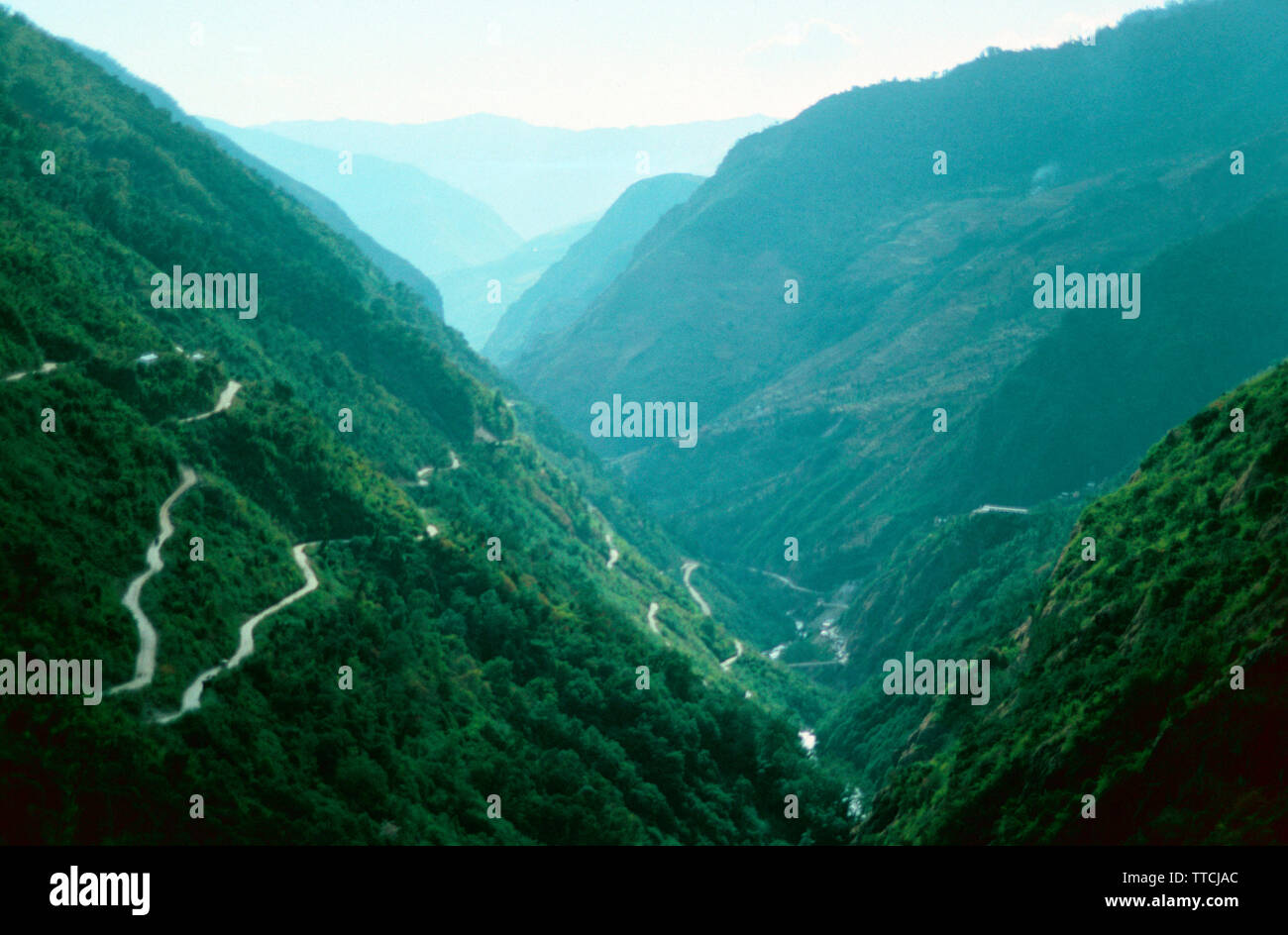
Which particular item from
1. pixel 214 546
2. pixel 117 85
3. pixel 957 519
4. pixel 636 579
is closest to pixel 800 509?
pixel 957 519

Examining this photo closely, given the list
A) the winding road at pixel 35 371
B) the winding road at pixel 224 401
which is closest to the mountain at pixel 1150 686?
the winding road at pixel 224 401

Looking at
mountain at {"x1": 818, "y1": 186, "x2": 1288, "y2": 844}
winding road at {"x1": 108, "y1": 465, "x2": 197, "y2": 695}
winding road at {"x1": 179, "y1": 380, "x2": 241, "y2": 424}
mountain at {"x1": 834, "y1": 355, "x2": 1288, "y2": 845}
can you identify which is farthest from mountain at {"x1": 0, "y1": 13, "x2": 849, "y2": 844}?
mountain at {"x1": 834, "y1": 355, "x2": 1288, "y2": 845}

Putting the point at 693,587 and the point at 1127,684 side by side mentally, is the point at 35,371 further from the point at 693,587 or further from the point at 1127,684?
the point at 693,587

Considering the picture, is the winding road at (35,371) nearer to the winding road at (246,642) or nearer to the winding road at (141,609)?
the winding road at (141,609)

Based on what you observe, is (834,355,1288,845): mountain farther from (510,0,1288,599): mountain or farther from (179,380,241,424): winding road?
(510,0,1288,599): mountain

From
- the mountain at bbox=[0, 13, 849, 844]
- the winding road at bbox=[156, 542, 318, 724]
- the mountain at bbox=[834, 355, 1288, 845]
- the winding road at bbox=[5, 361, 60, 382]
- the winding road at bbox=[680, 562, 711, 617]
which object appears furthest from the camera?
the winding road at bbox=[680, 562, 711, 617]
